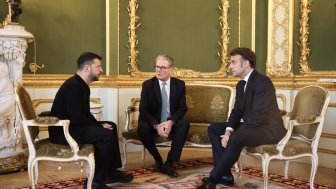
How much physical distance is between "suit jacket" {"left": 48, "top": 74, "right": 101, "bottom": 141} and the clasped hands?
0.77 metres

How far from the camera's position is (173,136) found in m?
3.89

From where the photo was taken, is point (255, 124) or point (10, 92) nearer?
point (255, 124)

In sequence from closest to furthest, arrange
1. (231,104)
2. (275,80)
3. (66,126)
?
(66,126), (231,104), (275,80)

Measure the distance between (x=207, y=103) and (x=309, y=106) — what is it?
46.3 inches

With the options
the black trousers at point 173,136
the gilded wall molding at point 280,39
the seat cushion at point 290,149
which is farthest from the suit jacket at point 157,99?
the gilded wall molding at point 280,39

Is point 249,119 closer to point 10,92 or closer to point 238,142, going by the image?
point 238,142

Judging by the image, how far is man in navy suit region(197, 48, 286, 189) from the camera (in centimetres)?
319

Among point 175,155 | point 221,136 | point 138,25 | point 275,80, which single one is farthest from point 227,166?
point 138,25

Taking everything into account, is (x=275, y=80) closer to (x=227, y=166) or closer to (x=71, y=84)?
(x=227, y=166)

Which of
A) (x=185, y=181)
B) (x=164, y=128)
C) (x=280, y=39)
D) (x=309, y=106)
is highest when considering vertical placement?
(x=280, y=39)

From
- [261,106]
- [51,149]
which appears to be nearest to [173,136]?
[261,106]

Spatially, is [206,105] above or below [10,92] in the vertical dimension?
below

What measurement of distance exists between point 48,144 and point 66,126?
0.25 m

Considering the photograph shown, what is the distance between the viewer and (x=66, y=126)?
3.02 meters
